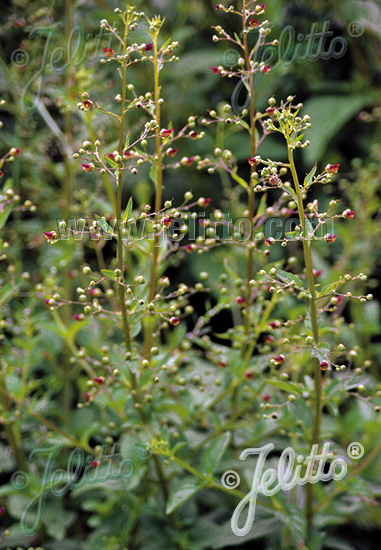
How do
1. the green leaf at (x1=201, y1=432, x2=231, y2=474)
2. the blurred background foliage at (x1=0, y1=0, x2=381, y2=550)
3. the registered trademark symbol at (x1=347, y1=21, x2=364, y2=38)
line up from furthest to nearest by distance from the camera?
the registered trademark symbol at (x1=347, y1=21, x2=364, y2=38) → the blurred background foliage at (x1=0, y1=0, x2=381, y2=550) → the green leaf at (x1=201, y1=432, x2=231, y2=474)

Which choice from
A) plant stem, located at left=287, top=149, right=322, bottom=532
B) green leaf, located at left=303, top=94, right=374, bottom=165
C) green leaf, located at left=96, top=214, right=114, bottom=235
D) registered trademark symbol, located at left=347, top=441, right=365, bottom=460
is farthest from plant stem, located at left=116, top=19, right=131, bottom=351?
green leaf, located at left=303, top=94, right=374, bottom=165

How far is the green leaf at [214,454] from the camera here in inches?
25.9

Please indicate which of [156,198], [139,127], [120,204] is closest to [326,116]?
[139,127]

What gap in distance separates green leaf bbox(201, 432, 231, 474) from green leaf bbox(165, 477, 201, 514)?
2cm

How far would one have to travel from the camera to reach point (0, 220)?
65 centimetres

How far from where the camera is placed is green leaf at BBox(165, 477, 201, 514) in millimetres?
612

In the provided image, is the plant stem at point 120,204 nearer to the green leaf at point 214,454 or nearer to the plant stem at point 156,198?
the plant stem at point 156,198

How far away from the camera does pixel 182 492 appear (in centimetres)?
64

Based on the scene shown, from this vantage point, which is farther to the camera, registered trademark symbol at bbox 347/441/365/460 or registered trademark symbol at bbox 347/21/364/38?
registered trademark symbol at bbox 347/21/364/38

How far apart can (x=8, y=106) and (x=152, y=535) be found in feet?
2.79

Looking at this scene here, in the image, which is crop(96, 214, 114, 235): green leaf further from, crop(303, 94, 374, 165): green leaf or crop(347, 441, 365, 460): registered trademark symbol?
crop(303, 94, 374, 165): green leaf

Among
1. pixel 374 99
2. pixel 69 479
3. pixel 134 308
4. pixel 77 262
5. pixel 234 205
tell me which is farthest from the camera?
pixel 374 99

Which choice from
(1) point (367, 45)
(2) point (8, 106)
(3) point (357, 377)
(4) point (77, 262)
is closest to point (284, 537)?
(3) point (357, 377)

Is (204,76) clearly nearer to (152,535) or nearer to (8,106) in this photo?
(8,106)
